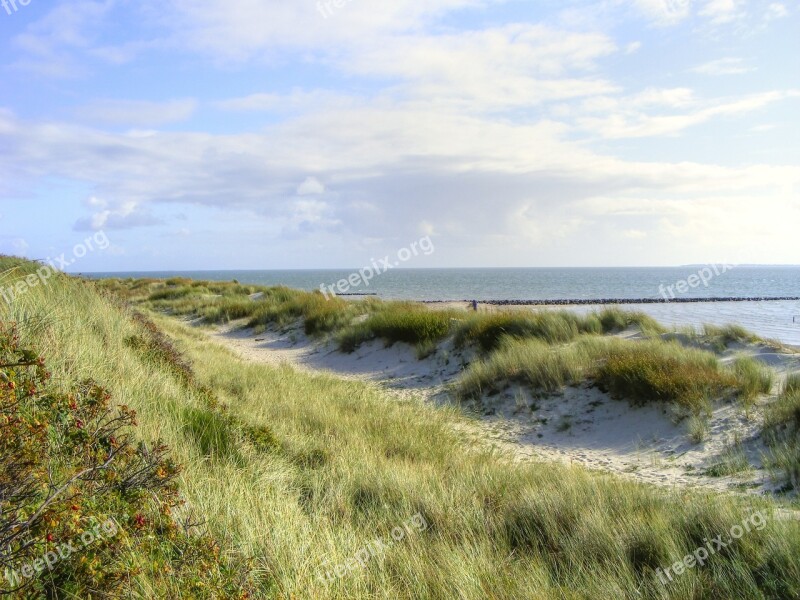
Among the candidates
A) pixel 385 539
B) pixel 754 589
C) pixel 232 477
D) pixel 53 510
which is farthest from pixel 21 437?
pixel 754 589

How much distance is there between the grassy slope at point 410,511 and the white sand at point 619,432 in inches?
70.4

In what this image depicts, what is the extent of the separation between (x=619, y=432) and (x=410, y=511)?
18.2 ft

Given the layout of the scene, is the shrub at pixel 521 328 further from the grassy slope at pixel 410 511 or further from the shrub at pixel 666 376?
the grassy slope at pixel 410 511

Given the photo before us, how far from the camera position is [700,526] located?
3930mm

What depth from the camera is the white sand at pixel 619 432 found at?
701 cm

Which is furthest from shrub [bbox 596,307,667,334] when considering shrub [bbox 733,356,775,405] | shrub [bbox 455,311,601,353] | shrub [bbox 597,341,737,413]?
shrub [bbox 733,356,775,405]

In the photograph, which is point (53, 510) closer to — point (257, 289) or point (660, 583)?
point (660, 583)

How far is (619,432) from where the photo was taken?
28.3 ft

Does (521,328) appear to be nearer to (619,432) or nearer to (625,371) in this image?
(625,371)

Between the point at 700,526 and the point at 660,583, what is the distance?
3.10 feet

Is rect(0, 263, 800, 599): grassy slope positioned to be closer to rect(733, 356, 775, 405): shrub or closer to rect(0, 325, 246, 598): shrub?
rect(0, 325, 246, 598): shrub

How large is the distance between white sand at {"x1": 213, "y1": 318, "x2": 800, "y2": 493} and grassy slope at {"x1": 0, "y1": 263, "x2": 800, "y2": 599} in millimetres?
1789

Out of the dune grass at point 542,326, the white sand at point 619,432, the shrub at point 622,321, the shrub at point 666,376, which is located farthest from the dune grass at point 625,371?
the shrub at point 622,321

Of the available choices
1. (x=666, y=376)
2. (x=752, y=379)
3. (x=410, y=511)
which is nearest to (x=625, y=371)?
(x=666, y=376)
